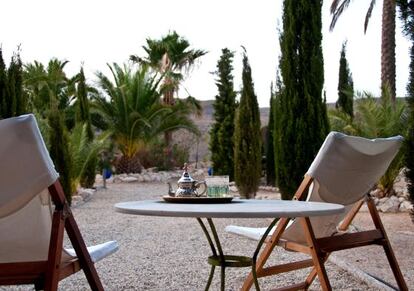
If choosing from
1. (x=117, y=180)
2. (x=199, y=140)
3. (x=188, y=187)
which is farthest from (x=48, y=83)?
(x=188, y=187)

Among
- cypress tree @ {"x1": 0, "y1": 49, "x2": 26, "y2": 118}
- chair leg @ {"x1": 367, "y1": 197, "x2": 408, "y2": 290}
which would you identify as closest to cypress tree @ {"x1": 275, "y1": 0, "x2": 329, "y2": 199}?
cypress tree @ {"x1": 0, "y1": 49, "x2": 26, "y2": 118}

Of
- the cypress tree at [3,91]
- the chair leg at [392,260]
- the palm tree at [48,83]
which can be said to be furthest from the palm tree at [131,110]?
the chair leg at [392,260]

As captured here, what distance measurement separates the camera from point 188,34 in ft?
81.4

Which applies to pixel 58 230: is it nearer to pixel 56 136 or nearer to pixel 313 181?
pixel 313 181

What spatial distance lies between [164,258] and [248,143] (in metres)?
5.87

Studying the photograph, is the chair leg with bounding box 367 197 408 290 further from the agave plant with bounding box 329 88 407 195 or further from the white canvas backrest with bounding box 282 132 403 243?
the agave plant with bounding box 329 88 407 195

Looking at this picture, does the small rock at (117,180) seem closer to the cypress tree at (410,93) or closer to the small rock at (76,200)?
the small rock at (76,200)

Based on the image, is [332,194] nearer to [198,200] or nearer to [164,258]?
[198,200]

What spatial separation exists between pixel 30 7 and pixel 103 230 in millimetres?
6119

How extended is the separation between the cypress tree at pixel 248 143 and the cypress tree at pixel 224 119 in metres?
5.01

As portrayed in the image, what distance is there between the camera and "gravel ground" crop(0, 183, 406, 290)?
4004mm

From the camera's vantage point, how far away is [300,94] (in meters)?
8.42

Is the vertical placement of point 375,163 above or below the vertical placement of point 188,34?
below

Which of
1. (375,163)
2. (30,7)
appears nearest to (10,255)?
(375,163)
